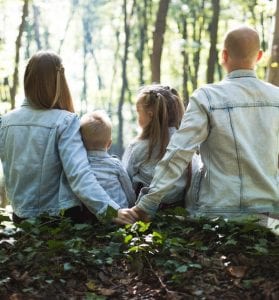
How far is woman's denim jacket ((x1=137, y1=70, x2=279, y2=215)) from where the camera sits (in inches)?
158

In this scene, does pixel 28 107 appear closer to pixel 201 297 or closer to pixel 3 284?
pixel 3 284

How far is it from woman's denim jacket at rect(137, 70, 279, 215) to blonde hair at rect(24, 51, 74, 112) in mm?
1118

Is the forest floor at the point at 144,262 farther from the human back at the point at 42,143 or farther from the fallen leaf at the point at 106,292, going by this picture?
→ the human back at the point at 42,143

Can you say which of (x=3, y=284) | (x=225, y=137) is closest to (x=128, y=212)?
(x=225, y=137)

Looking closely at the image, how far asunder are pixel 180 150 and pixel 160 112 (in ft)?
2.90

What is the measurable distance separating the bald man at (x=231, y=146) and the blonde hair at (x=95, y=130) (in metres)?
0.71

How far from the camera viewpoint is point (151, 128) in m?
4.81

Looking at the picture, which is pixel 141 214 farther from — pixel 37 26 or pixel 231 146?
pixel 37 26

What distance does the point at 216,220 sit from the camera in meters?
3.83

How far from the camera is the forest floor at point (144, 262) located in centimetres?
307

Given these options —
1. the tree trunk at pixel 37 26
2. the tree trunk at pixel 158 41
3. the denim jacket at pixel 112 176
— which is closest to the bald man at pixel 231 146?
the denim jacket at pixel 112 176

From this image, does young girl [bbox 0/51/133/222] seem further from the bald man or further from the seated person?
the bald man

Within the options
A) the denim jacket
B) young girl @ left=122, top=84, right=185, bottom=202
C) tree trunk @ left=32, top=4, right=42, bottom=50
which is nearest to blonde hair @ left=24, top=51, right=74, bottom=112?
the denim jacket

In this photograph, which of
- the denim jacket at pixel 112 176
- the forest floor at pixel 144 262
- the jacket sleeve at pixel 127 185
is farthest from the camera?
the jacket sleeve at pixel 127 185
